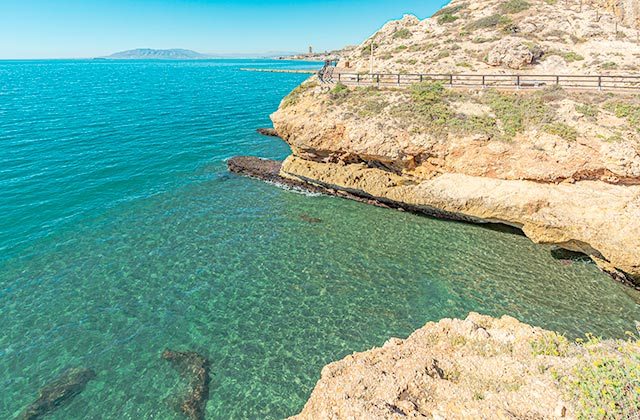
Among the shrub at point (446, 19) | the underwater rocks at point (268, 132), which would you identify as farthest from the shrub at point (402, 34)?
the underwater rocks at point (268, 132)

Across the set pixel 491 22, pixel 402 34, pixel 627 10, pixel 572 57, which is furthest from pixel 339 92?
pixel 627 10

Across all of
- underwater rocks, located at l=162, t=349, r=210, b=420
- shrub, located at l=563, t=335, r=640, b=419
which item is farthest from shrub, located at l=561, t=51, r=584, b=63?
underwater rocks, located at l=162, t=349, r=210, b=420

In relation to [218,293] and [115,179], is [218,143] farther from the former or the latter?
[218,293]

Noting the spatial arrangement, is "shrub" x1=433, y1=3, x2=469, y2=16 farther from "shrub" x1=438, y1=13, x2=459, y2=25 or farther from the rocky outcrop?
"shrub" x1=438, y1=13, x2=459, y2=25

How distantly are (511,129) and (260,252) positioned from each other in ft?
57.0

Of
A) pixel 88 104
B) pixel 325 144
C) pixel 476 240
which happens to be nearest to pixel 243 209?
pixel 325 144

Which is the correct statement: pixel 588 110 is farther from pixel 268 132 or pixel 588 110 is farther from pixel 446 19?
pixel 446 19

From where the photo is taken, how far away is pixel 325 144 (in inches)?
1011

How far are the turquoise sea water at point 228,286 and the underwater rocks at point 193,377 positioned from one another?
0.94 ft

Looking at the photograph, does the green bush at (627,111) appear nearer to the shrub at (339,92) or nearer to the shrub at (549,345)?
the shrub at (339,92)

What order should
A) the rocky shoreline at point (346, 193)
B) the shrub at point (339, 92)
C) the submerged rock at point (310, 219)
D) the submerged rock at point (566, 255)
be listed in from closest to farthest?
the rocky shoreline at point (346, 193)
the submerged rock at point (566, 255)
the submerged rock at point (310, 219)
the shrub at point (339, 92)

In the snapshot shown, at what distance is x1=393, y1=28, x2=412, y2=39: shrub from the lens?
150 feet

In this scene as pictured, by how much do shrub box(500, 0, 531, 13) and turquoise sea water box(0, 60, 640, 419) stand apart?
37.7 meters

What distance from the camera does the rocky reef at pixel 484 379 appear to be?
18.9ft
